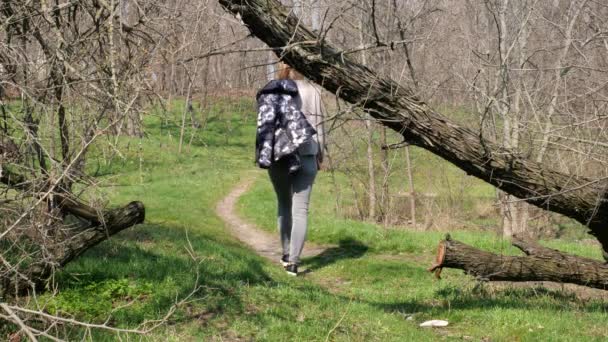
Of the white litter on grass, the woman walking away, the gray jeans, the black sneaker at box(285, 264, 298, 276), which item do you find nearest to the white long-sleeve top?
the woman walking away

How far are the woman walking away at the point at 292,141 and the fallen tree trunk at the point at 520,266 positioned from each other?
1.87 metres

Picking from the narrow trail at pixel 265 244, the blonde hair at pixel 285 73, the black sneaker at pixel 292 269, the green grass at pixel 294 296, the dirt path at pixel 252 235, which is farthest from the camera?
the dirt path at pixel 252 235

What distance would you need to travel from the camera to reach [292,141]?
286 inches

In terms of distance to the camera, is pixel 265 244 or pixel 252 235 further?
pixel 252 235

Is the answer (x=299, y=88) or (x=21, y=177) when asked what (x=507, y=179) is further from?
(x=21, y=177)

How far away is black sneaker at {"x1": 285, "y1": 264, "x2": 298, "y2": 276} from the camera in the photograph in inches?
313

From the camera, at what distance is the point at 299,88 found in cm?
761

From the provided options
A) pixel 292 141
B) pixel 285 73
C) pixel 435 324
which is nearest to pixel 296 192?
pixel 292 141

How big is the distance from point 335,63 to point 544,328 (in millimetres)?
2874

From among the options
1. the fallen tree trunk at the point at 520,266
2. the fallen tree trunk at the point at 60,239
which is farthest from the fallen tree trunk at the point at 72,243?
the fallen tree trunk at the point at 520,266

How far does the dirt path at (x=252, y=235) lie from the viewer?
1037cm

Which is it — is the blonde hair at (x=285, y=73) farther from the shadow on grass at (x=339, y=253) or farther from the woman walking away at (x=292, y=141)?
the shadow on grass at (x=339, y=253)

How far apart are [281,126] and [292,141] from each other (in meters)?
0.26

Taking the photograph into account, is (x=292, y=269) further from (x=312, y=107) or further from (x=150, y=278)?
(x=150, y=278)
